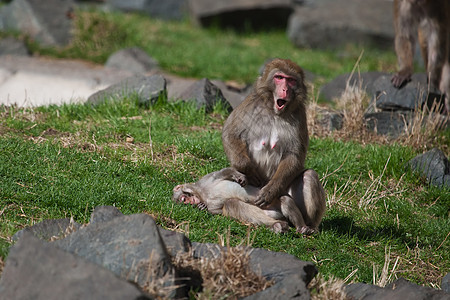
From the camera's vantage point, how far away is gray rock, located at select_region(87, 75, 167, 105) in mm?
8945

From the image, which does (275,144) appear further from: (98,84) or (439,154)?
(98,84)

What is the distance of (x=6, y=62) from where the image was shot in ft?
37.9

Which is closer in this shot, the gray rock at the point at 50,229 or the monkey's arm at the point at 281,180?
the gray rock at the point at 50,229

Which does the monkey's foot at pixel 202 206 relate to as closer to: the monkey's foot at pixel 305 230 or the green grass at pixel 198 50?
the monkey's foot at pixel 305 230

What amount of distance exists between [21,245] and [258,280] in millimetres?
1481

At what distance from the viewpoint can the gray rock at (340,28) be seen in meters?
15.3

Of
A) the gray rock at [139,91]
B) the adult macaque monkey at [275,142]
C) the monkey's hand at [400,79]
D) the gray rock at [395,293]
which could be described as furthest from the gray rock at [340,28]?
the gray rock at [395,293]

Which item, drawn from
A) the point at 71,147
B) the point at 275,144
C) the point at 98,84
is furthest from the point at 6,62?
the point at 275,144

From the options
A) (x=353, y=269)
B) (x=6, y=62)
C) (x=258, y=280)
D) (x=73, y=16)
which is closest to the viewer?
(x=258, y=280)

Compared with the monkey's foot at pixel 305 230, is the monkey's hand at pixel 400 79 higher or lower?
higher

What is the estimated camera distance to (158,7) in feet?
55.7

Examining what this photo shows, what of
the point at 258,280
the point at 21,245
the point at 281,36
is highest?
the point at 21,245

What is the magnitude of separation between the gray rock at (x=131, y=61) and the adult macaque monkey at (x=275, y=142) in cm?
619

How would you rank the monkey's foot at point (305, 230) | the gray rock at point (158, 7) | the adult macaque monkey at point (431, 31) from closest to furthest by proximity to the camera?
the monkey's foot at point (305, 230) < the adult macaque monkey at point (431, 31) < the gray rock at point (158, 7)
